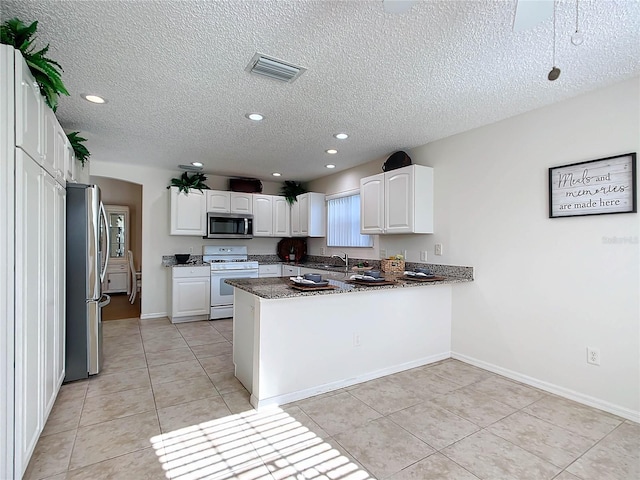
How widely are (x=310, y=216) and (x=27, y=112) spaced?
14.1 feet

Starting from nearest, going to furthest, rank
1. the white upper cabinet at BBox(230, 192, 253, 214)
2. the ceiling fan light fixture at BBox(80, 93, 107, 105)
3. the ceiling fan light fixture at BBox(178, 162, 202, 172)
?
the ceiling fan light fixture at BBox(80, 93, 107, 105) < the ceiling fan light fixture at BBox(178, 162, 202, 172) < the white upper cabinet at BBox(230, 192, 253, 214)

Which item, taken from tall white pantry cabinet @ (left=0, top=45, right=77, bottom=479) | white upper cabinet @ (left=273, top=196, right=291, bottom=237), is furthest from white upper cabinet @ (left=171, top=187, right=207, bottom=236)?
tall white pantry cabinet @ (left=0, top=45, right=77, bottom=479)

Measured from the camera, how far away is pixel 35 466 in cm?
179

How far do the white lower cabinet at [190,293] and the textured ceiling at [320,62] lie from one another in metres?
2.18

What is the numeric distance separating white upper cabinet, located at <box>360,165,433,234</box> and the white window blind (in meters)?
0.88

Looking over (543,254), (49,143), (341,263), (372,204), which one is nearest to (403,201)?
(372,204)

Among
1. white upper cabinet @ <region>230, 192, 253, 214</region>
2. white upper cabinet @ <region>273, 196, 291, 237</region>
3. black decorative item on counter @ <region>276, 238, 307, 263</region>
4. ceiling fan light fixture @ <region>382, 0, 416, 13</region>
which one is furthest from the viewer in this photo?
black decorative item on counter @ <region>276, 238, 307, 263</region>

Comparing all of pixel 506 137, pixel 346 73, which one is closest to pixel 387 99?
pixel 346 73

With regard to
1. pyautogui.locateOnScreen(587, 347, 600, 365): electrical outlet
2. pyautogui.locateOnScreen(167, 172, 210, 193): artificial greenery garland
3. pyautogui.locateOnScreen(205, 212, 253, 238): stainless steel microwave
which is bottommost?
pyautogui.locateOnScreen(587, 347, 600, 365): electrical outlet

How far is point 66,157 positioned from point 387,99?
2.68 m

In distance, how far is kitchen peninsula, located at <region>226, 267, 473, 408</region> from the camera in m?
2.47

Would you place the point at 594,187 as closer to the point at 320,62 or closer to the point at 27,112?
the point at 320,62

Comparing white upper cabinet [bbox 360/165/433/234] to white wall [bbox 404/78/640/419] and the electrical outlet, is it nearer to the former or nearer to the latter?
white wall [bbox 404/78/640/419]

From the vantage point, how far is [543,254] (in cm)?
280
